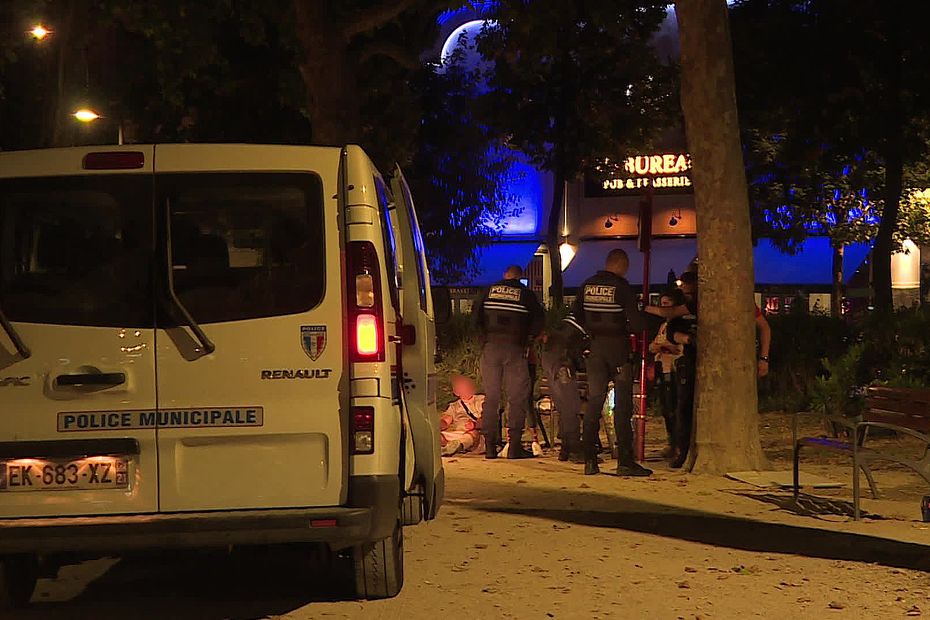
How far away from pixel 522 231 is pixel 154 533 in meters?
31.8

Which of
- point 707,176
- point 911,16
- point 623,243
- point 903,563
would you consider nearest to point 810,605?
point 903,563

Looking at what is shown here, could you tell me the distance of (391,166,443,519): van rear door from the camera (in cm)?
666

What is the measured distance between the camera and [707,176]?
10945mm

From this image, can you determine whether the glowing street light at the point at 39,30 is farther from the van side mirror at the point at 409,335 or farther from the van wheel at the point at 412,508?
the van wheel at the point at 412,508

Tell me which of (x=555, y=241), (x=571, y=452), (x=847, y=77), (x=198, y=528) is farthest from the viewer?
(x=555, y=241)

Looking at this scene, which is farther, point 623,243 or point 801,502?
point 623,243

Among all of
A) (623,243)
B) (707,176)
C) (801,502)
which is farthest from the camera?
(623,243)

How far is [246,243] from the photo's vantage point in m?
5.83

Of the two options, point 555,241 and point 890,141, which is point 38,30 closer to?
point 890,141

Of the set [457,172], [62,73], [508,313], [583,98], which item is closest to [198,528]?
[508,313]

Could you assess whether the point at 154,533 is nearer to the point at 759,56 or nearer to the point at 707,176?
the point at 707,176

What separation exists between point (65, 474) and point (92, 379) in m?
0.42

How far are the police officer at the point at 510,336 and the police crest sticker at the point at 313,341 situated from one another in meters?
6.35

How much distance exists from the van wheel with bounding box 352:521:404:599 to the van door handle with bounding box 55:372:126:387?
1.37m
